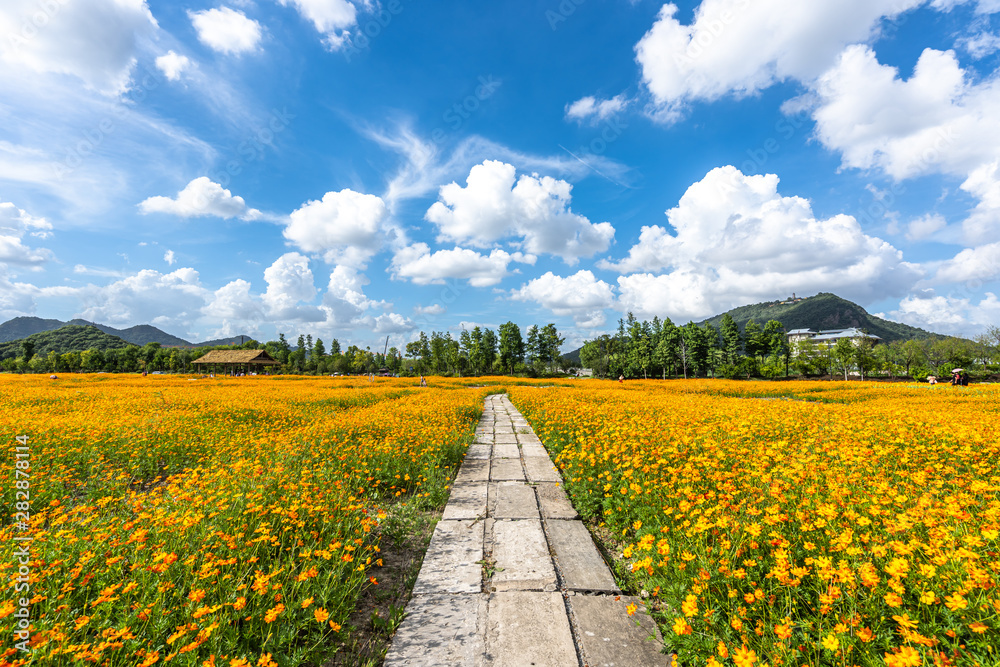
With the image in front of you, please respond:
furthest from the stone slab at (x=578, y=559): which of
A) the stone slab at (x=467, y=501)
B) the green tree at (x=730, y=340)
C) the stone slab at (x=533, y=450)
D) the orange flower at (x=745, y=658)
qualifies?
the green tree at (x=730, y=340)

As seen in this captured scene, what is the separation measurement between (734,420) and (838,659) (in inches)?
231

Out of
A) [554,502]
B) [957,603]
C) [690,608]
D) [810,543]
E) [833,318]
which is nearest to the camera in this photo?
[957,603]

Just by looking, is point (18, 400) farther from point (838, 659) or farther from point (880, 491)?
point (880, 491)

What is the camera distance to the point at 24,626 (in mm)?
1981

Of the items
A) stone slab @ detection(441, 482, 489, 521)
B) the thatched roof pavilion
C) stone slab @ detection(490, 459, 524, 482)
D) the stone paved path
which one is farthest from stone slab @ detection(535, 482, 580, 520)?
the thatched roof pavilion

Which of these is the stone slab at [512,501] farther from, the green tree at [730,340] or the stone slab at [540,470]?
the green tree at [730,340]

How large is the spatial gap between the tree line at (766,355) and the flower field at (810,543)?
5684 centimetres

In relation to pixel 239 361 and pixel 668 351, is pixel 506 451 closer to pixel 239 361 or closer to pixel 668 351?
pixel 239 361

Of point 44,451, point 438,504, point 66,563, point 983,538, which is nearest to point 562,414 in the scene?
point 438,504

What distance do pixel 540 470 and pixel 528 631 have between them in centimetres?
380

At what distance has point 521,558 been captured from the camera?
3.45m

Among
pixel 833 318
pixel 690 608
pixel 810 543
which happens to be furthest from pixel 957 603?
pixel 833 318

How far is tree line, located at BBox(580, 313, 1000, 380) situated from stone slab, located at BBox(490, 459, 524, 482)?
5634cm

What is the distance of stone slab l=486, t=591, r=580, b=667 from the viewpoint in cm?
228
